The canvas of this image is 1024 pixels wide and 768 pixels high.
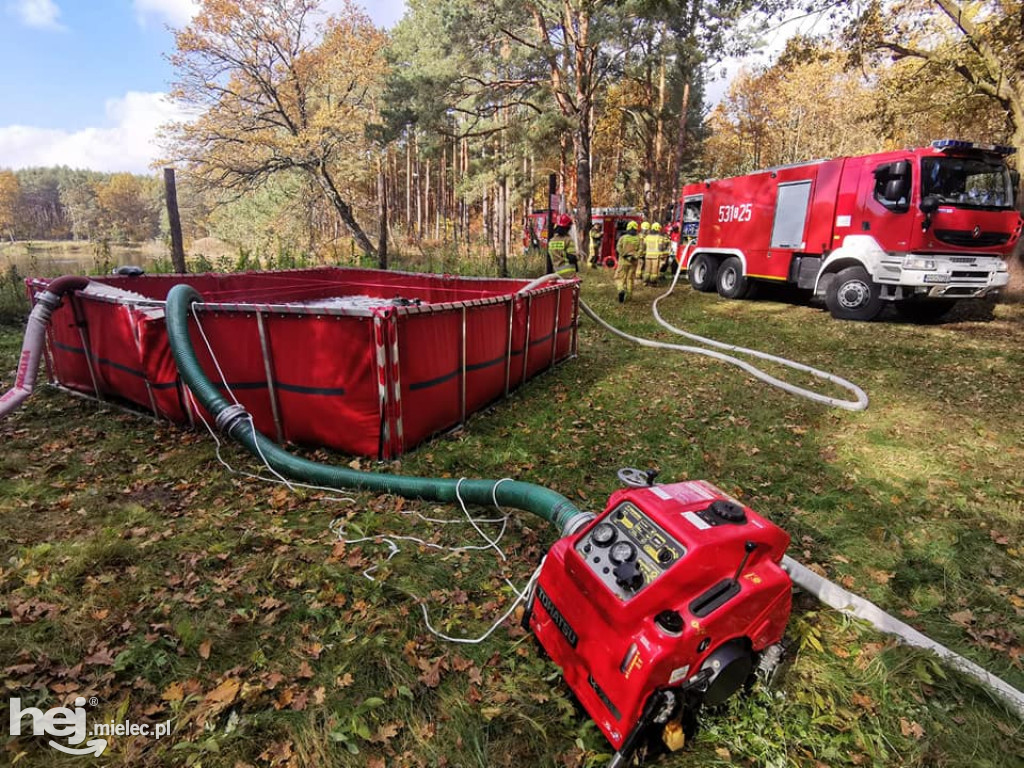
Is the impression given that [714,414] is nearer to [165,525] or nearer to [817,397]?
[817,397]

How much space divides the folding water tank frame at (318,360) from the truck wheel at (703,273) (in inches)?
386

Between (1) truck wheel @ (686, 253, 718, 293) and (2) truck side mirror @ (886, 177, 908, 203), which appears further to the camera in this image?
(1) truck wheel @ (686, 253, 718, 293)

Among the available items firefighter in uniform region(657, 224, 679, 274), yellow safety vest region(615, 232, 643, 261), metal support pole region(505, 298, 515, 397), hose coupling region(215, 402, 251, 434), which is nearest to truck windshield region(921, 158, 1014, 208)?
yellow safety vest region(615, 232, 643, 261)

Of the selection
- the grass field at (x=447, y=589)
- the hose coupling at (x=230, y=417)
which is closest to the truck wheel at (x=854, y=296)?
the grass field at (x=447, y=589)

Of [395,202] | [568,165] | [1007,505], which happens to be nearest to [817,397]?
[1007,505]

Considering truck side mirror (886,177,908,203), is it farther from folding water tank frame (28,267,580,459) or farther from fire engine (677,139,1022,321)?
folding water tank frame (28,267,580,459)

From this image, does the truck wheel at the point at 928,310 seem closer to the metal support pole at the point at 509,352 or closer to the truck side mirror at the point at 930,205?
the truck side mirror at the point at 930,205

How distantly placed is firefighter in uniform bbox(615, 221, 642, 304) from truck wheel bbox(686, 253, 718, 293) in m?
2.94

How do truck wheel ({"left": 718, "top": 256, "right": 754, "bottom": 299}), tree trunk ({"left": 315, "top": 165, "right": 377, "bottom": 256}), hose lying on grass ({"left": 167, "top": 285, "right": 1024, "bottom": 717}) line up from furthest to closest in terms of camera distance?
tree trunk ({"left": 315, "top": 165, "right": 377, "bottom": 256}), truck wheel ({"left": 718, "top": 256, "right": 754, "bottom": 299}), hose lying on grass ({"left": 167, "top": 285, "right": 1024, "bottom": 717})

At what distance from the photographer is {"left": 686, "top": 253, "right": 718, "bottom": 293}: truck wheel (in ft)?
47.9

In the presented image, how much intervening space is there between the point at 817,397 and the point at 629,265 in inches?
285

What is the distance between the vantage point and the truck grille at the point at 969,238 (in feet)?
29.9

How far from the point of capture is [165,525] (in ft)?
11.9

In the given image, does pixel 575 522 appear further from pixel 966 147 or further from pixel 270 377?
pixel 966 147
